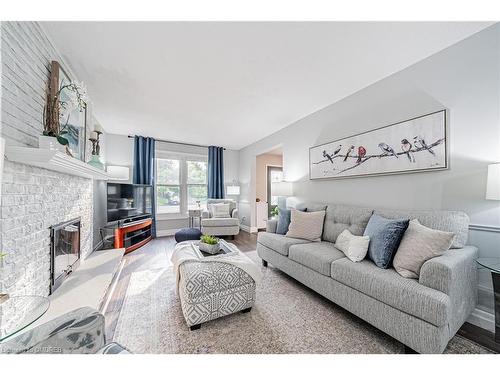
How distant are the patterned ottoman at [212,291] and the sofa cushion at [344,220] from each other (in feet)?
4.08

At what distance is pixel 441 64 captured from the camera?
1822mm

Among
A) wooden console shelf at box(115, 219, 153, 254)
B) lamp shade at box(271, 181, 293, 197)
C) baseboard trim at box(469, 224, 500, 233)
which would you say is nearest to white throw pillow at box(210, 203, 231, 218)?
wooden console shelf at box(115, 219, 153, 254)

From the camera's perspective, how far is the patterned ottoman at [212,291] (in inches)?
60.1

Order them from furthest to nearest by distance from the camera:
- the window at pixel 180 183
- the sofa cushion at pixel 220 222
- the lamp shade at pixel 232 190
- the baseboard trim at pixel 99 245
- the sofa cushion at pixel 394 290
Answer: the lamp shade at pixel 232 190 → the window at pixel 180 183 → the sofa cushion at pixel 220 222 → the baseboard trim at pixel 99 245 → the sofa cushion at pixel 394 290

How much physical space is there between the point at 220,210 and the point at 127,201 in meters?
1.94

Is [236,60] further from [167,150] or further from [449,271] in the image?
[167,150]

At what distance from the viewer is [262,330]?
1536 mm

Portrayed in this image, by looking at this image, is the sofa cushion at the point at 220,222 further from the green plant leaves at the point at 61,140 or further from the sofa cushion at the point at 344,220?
the green plant leaves at the point at 61,140

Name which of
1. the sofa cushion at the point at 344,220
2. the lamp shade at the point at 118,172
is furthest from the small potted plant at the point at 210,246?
the lamp shade at the point at 118,172

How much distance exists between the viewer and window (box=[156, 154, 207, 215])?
508cm

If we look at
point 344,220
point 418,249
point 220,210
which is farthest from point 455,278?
point 220,210

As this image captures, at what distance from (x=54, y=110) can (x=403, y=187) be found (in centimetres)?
339

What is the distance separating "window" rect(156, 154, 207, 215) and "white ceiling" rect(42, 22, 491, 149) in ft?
6.81

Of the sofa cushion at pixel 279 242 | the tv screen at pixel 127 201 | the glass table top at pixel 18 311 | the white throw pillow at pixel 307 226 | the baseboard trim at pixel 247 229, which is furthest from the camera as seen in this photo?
the baseboard trim at pixel 247 229
